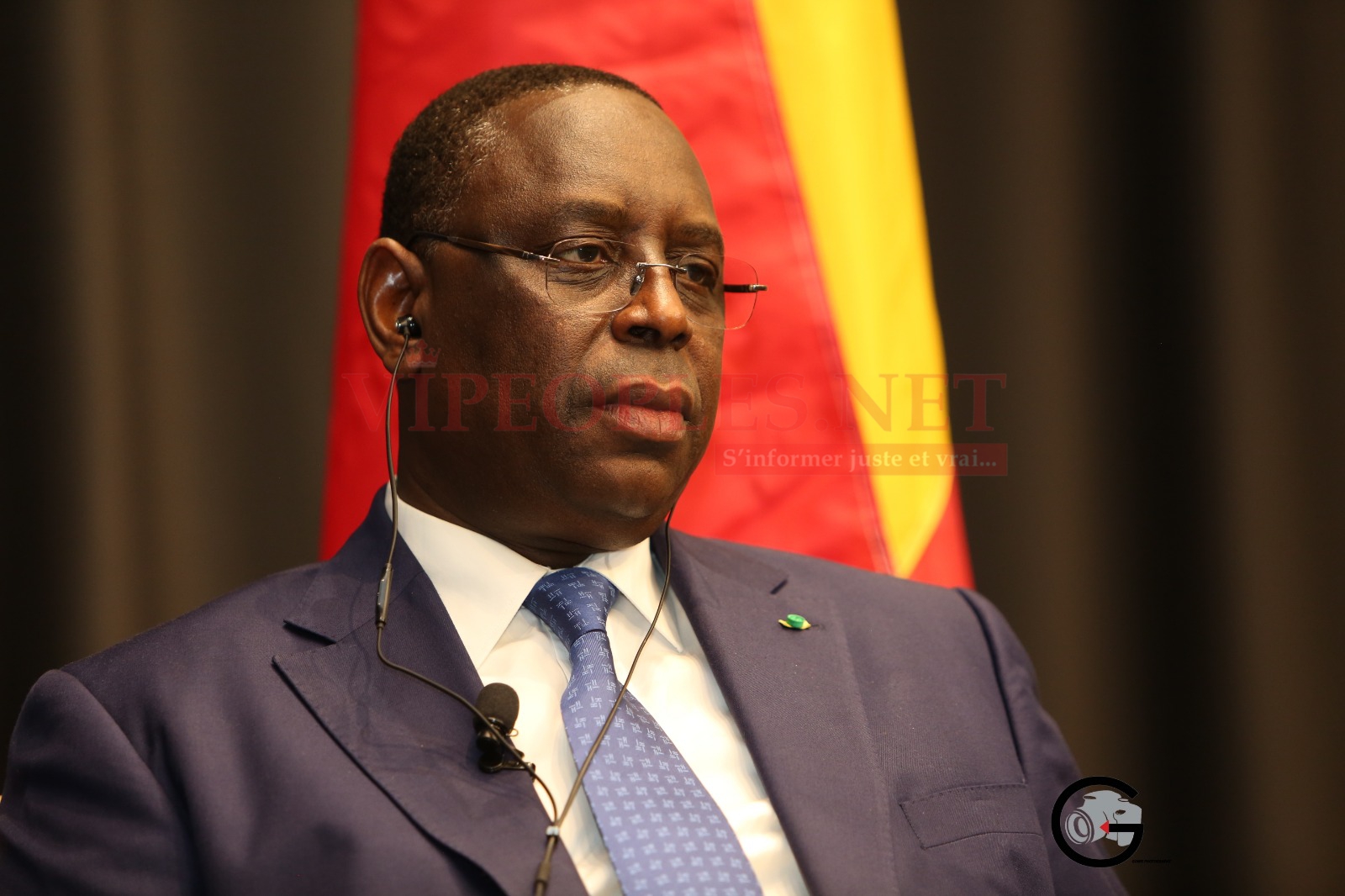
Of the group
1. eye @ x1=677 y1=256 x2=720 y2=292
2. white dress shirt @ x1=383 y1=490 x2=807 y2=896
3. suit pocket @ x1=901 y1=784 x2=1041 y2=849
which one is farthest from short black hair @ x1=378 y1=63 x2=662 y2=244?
suit pocket @ x1=901 y1=784 x2=1041 y2=849

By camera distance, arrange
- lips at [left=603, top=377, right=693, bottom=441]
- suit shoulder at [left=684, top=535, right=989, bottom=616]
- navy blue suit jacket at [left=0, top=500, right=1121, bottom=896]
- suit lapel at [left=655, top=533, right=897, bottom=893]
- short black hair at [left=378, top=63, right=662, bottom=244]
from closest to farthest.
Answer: navy blue suit jacket at [left=0, top=500, right=1121, bottom=896] → suit lapel at [left=655, top=533, right=897, bottom=893] → lips at [left=603, top=377, right=693, bottom=441] → short black hair at [left=378, top=63, right=662, bottom=244] → suit shoulder at [left=684, top=535, right=989, bottom=616]

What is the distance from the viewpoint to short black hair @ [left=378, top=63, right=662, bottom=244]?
5.08 feet

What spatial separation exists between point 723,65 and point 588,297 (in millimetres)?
722

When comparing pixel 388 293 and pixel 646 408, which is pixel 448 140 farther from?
pixel 646 408

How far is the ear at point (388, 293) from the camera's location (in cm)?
156

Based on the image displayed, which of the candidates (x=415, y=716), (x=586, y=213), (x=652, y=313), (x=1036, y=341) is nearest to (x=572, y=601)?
(x=415, y=716)

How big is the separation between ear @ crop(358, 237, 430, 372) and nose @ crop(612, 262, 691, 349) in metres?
0.33

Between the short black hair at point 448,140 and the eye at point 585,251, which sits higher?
the short black hair at point 448,140

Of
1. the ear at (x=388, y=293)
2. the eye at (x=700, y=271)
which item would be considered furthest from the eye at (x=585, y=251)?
the ear at (x=388, y=293)

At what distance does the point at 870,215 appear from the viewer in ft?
6.48

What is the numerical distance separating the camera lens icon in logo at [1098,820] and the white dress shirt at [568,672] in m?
0.51

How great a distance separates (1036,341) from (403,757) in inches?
63.2

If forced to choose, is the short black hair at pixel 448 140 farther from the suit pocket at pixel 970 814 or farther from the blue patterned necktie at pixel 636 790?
the suit pocket at pixel 970 814

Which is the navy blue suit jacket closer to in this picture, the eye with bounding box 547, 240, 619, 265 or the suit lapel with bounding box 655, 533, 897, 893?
the suit lapel with bounding box 655, 533, 897, 893
